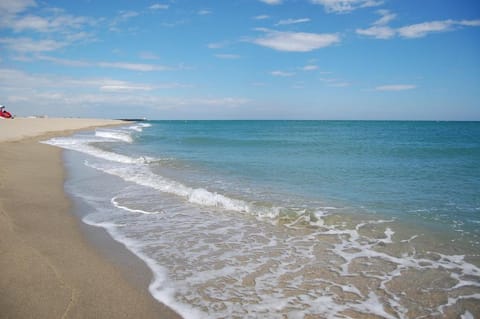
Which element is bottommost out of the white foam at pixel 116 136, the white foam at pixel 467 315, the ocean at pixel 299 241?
the white foam at pixel 467 315

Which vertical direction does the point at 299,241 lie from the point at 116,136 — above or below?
below

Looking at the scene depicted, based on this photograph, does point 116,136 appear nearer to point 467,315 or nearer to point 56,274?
point 56,274

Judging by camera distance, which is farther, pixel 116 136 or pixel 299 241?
pixel 116 136

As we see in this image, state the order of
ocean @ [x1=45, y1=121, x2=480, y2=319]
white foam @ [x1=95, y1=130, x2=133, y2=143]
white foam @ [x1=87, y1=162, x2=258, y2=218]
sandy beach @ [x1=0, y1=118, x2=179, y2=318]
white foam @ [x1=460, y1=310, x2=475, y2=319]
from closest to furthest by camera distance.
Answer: sandy beach @ [x1=0, y1=118, x2=179, y2=318] → white foam @ [x1=460, y1=310, x2=475, y2=319] → ocean @ [x1=45, y1=121, x2=480, y2=319] → white foam @ [x1=87, y1=162, x2=258, y2=218] → white foam @ [x1=95, y1=130, x2=133, y2=143]

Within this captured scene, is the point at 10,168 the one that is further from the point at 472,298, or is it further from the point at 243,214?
the point at 472,298

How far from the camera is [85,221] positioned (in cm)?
753

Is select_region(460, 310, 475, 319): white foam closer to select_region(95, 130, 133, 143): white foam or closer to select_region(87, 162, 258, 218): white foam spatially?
select_region(87, 162, 258, 218): white foam

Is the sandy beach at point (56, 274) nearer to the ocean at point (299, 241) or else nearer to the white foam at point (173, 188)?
the ocean at point (299, 241)

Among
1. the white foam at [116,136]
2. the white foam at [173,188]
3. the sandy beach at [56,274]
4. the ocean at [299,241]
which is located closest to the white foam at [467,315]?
the ocean at [299,241]

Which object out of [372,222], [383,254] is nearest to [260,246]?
[383,254]

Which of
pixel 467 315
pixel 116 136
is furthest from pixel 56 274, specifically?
pixel 116 136

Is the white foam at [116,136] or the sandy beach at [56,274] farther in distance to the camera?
the white foam at [116,136]

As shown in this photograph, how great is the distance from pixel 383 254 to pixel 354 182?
7.22m

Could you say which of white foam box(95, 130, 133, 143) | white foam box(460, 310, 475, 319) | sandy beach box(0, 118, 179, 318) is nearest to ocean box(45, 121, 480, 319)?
white foam box(460, 310, 475, 319)
